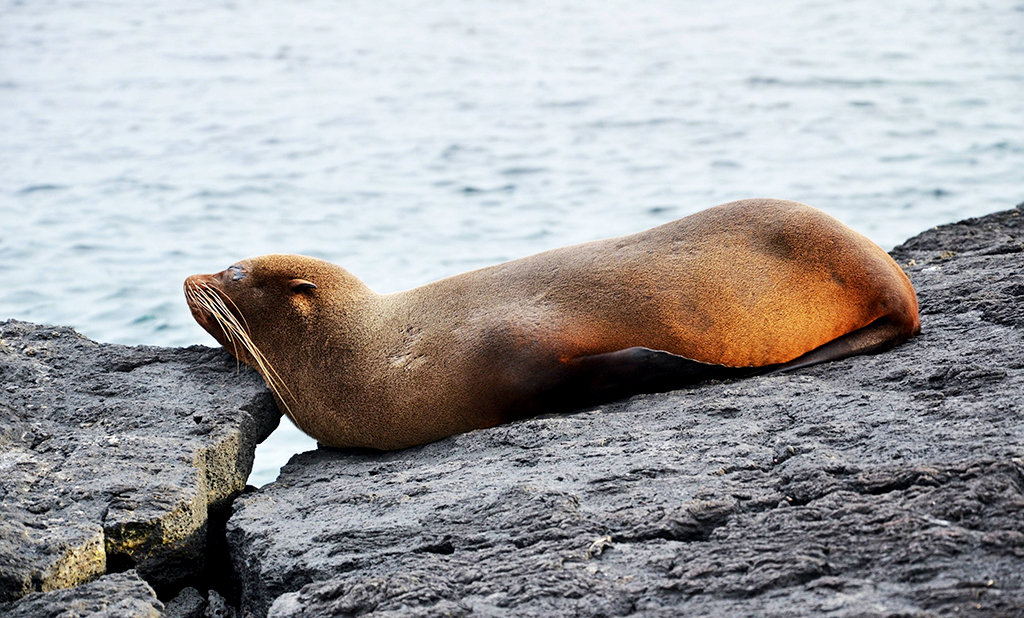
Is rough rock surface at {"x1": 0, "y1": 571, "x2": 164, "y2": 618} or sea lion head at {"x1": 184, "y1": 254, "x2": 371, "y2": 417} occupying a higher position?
sea lion head at {"x1": 184, "y1": 254, "x2": 371, "y2": 417}

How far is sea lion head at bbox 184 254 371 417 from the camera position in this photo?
3973mm

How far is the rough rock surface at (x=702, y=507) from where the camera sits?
2.33 metres

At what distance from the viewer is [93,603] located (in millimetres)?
2707

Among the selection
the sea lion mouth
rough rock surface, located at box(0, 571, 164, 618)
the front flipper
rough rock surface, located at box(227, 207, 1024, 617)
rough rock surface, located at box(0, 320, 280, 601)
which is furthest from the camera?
the sea lion mouth

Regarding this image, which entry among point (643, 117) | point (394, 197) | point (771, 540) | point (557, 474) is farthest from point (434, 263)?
point (771, 540)

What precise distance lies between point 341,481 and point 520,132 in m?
9.92

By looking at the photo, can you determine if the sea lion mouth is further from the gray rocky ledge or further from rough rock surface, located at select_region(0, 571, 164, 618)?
rough rock surface, located at select_region(0, 571, 164, 618)

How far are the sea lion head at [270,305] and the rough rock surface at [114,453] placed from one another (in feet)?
0.34

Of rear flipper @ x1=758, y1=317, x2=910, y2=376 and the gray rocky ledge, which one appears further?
rear flipper @ x1=758, y1=317, x2=910, y2=376

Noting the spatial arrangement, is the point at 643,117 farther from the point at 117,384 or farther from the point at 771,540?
the point at 771,540

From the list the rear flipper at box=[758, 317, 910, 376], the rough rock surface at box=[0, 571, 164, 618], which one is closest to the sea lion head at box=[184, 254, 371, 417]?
the rough rock surface at box=[0, 571, 164, 618]

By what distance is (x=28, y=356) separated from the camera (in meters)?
4.02

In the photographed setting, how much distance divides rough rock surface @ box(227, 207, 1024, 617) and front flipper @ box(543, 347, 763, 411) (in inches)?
2.2

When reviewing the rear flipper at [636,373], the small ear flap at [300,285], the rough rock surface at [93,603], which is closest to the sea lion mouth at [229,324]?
the small ear flap at [300,285]
